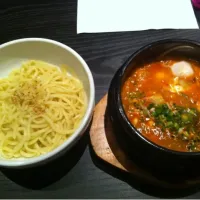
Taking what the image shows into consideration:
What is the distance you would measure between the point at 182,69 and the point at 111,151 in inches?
19.4

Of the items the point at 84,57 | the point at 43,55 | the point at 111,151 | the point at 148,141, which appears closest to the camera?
the point at 148,141

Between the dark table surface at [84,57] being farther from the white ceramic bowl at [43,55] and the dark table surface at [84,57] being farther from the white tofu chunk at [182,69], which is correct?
the white tofu chunk at [182,69]

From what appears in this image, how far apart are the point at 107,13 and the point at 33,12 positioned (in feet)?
1.57

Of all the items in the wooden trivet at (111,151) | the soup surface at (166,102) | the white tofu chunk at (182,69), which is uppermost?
the white tofu chunk at (182,69)

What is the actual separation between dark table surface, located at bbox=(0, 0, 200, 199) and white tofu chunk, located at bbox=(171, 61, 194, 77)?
370 millimetres

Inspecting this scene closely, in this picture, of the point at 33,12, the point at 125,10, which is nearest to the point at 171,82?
the point at 125,10

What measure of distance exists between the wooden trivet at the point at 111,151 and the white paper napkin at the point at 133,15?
64 centimetres

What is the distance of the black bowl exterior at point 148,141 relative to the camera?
3.48ft

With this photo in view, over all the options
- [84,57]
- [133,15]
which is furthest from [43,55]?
[133,15]

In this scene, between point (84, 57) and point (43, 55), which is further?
point (84, 57)

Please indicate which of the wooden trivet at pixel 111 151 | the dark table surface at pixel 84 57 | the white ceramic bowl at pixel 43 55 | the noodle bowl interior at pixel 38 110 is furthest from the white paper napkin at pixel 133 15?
the wooden trivet at pixel 111 151

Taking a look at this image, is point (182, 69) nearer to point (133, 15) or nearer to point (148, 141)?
point (148, 141)

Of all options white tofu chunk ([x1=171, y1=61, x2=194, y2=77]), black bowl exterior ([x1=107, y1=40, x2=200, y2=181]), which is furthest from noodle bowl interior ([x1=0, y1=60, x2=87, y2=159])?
white tofu chunk ([x1=171, y1=61, x2=194, y2=77])

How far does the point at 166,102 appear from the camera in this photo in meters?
1.28
